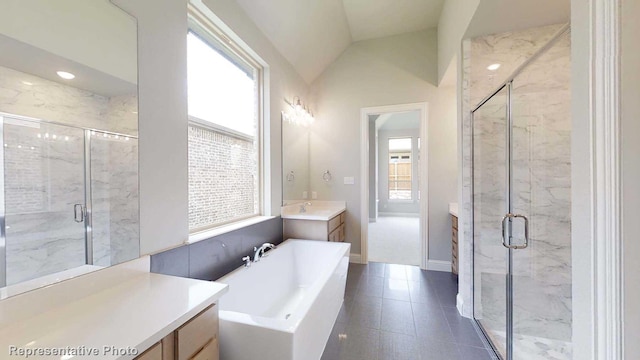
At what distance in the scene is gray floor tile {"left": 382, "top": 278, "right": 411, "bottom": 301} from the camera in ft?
8.34

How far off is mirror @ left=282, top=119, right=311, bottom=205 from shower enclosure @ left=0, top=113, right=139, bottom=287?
181 cm

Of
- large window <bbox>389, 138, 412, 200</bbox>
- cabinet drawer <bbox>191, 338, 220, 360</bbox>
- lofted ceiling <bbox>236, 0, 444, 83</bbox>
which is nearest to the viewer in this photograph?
cabinet drawer <bbox>191, 338, 220, 360</bbox>

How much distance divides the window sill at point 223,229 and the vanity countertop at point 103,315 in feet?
1.76

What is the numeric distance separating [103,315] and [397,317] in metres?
2.09

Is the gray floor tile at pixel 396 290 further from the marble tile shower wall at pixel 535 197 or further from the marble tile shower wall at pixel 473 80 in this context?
the marble tile shower wall at pixel 535 197

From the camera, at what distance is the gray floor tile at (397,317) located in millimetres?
2002

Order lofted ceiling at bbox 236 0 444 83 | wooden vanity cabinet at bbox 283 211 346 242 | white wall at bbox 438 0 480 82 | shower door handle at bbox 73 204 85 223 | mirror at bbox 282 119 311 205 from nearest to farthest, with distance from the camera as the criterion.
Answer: shower door handle at bbox 73 204 85 223 < white wall at bbox 438 0 480 82 < lofted ceiling at bbox 236 0 444 83 < wooden vanity cabinet at bbox 283 211 346 242 < mirror at bbox 282 119 311 205

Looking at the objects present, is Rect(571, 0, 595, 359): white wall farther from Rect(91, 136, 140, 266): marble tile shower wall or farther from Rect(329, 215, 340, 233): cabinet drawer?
Rect(329, 215, 340, 233): cabinet drawer

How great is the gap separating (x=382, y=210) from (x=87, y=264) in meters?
7.70

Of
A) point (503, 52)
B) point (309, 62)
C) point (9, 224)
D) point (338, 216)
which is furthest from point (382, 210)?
point (9, 224)

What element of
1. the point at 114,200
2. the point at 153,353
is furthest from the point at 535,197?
the point at 114,200

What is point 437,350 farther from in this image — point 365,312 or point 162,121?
point 162,121

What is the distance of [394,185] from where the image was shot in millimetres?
8281

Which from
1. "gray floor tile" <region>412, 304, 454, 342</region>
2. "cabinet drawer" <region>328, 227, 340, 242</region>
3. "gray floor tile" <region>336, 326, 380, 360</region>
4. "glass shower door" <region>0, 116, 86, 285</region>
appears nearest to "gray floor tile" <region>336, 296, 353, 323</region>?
"gray floor tile" <region>336, 326, 380, 360</region>
